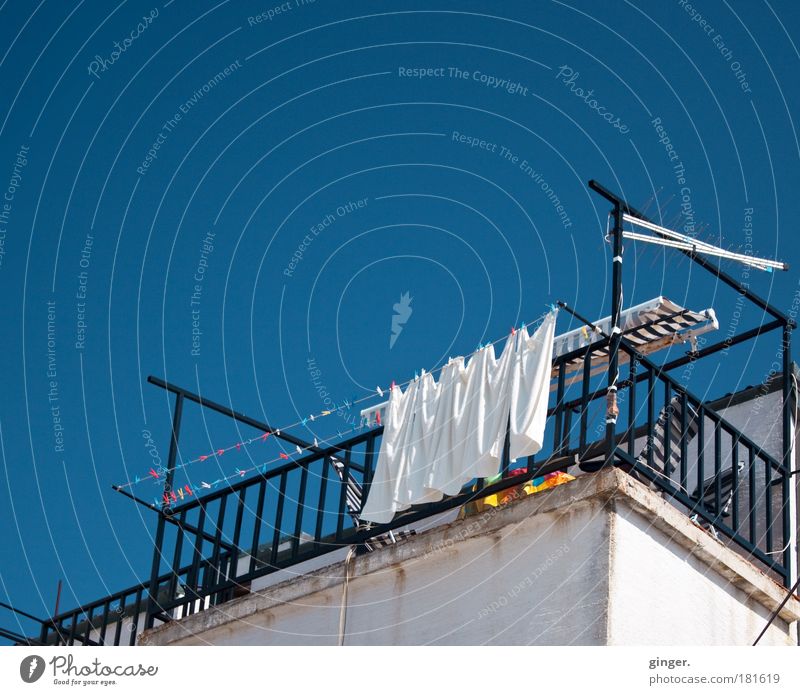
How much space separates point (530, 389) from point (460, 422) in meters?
0.86

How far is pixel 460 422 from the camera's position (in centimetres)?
1449

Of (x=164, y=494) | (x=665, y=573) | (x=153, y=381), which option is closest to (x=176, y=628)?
(x=164, y=494)

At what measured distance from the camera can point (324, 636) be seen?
14.7m

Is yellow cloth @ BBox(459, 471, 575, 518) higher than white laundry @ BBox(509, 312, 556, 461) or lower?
lower

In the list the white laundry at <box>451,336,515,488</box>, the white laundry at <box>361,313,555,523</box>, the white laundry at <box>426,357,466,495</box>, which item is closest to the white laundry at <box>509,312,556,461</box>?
the white laundry at <box>361,313,555,523</box>

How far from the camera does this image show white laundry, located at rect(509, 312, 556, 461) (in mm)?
13664

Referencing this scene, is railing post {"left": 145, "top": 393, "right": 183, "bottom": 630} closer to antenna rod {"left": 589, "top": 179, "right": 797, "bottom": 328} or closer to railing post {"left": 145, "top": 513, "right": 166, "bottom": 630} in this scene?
railing post {"left": 145, "top": 513, "right": 166, "bottom": 630}

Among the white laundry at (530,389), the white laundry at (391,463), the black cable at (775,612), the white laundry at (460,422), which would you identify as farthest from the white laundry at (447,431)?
the black cable at (775,612)

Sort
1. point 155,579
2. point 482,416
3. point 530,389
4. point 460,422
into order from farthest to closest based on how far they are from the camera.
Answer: point 155,579, point 460,422, point 482,416, point 530,389

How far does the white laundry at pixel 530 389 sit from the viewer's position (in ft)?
44.8

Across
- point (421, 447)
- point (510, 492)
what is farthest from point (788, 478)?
point (421, 447)

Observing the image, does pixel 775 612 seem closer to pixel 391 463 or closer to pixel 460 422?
pixel 460 422

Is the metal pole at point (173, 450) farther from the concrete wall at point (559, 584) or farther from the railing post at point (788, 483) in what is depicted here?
the railing post at point (788, 483)

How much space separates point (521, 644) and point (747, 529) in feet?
12.9
